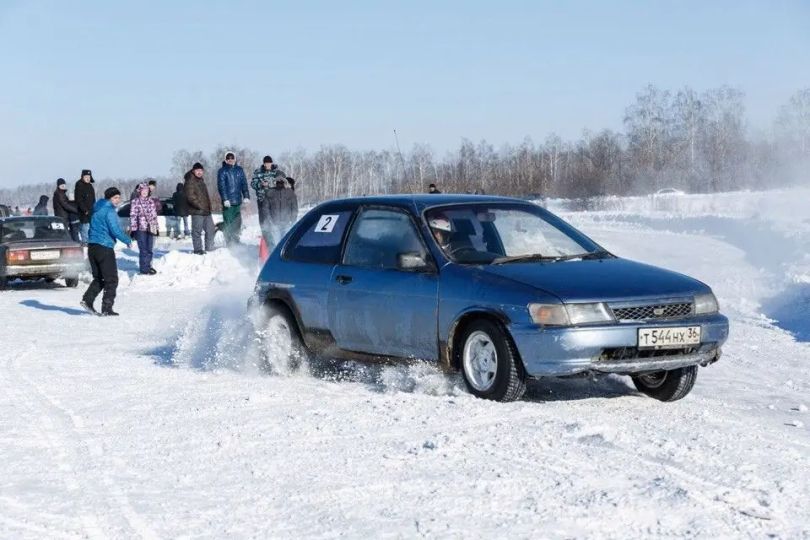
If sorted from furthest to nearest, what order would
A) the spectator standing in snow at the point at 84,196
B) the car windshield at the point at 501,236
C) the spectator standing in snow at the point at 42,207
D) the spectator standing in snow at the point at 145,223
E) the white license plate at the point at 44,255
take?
the spectator standing in snow at the point at 42,207
the spectator standing in snow at the point at 84,196
the spectator standing in snow at the point at 145,223
the white license plate at the point at 44,255
the car windshield at the point at 501,236

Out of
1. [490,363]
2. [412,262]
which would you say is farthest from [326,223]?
[490,363]

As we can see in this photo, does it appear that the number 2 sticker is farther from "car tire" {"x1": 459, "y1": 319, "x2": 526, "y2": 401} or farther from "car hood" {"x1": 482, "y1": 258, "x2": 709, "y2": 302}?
"car tire" {"x1": 459, "y1": 319, "x2": 526, "y2": 401}

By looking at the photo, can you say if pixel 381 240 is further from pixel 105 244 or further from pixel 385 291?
pixel 105 244

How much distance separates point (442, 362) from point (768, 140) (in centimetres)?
9344

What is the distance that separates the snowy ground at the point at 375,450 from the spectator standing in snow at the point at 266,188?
9.64m

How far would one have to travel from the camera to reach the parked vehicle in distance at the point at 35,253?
67.7 feet

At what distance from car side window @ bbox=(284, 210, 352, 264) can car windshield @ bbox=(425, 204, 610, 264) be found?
0.95 metres

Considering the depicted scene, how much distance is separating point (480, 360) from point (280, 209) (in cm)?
1373

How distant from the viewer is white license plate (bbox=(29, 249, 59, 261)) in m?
20.7

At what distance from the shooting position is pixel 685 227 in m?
39.2

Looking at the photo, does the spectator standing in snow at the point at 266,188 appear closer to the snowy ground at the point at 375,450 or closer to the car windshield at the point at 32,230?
the car windshield at the point at 32,230

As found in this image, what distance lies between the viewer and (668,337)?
7195 millimetres

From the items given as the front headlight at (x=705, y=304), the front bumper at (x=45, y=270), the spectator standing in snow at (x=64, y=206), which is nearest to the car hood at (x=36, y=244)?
the front bumper at (x=45, y=270)

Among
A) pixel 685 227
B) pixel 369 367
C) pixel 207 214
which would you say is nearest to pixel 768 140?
pixel 685 227
